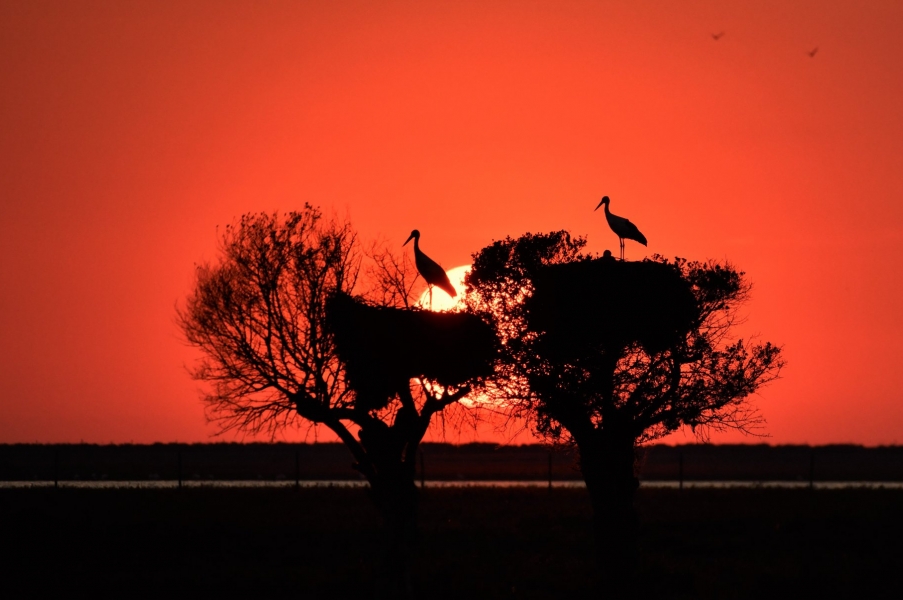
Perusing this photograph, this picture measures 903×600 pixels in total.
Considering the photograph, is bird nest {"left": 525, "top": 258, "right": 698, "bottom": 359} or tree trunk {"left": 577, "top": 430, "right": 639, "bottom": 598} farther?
tree trunk {"left": 577, "top": 430, "right": 639, "bottom": 598}

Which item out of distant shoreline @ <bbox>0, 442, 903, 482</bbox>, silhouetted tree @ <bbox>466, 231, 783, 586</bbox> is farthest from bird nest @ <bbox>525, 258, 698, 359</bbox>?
distant shoreline @ <bbox>0, 442, 903, 482</bbox>

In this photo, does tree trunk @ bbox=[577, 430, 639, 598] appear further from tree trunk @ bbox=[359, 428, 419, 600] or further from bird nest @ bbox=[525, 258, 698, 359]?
tree trunk @ bbox=[359, 428, 419, 600]

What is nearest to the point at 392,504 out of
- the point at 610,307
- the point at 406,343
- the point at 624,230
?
the point at 406,343

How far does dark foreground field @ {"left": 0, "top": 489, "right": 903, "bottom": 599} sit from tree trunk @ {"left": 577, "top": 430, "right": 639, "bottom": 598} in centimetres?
78

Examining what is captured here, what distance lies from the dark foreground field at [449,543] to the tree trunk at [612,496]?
0.78 m

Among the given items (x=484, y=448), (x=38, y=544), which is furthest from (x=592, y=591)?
(x=484, y=448)

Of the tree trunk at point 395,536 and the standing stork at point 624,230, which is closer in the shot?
the tree trunk at point 395,536

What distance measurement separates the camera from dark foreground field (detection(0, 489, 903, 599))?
27703 millimetres

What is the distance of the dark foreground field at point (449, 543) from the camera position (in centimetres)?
2770

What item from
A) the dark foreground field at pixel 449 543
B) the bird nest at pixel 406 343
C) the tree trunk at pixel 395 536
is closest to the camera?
the tree trunk at pixel 395 536

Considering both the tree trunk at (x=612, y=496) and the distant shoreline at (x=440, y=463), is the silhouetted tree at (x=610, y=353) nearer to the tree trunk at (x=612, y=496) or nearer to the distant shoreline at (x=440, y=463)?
the tree trunk at (x=612, y=496)

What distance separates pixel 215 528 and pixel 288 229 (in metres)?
11.9

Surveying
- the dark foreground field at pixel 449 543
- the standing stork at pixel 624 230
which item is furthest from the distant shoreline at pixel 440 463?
the standing stork at pixel 624 230

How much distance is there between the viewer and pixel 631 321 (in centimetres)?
2773
